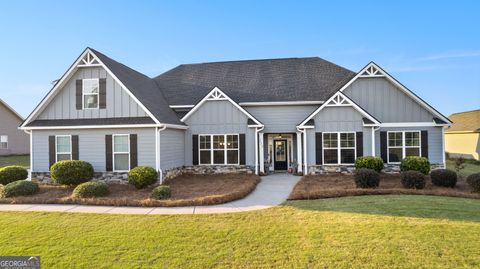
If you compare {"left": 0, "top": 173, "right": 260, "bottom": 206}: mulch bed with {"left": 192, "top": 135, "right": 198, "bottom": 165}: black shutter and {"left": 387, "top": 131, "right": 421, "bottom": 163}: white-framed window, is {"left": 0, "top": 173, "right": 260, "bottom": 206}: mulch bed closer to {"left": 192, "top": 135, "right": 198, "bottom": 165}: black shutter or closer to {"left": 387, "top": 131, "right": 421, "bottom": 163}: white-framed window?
{"left": 192, "top": 135, "right": 198, "bottom": 165}: black shutter

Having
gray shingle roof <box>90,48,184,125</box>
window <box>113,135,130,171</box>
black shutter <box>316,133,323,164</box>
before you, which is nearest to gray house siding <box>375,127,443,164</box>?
black shutter <box>316,133,323,164</box>

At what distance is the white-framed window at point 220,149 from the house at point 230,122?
2.3 inches

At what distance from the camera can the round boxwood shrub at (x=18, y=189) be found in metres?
11.7

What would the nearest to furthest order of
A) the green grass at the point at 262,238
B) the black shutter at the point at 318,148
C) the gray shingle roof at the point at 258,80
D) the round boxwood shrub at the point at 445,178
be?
the green grass at the point at 262,238 → the round boxwood shrub at the point at 445,178 → the black shutter at the point at 318,148 → the gray shingle roof at the point at 258,80

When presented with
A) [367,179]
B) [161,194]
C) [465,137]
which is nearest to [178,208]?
[161,194]

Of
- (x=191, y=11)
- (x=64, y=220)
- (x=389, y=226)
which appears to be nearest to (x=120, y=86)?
(x=191, y=11)

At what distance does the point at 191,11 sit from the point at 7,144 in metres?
28.7

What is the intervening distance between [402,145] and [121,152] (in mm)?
15322

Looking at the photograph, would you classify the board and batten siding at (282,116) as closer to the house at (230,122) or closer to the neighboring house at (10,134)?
the house at (230,122)

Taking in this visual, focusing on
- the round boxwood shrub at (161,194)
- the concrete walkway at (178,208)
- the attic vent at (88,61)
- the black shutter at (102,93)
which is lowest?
the concrete walkway at (178,208)

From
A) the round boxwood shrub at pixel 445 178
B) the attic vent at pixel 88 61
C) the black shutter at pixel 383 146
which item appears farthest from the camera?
the black shutter at pixel 383 146

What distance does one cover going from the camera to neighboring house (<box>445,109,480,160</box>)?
26.3 m

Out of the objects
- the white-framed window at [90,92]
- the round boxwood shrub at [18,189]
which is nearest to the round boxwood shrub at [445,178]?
the white-framed window at [90,92]

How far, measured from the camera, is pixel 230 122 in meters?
17.3
